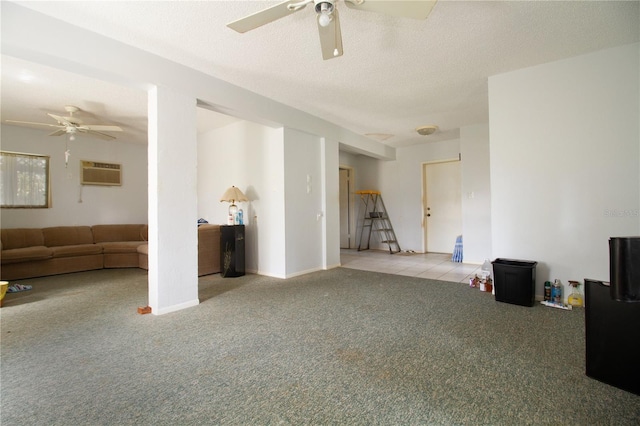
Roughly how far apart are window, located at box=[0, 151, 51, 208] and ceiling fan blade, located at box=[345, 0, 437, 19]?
20.5 ft

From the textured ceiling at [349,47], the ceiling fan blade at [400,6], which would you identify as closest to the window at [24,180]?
the textured ceiling at [349,47]

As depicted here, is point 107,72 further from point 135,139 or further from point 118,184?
point 118,184

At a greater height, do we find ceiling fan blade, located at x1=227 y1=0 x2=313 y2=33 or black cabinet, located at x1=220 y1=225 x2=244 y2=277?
ceiling fan blade, located at x1=227 y1=0 x2=313 y2=33

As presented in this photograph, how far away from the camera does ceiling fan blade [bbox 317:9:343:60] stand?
6.63 ft

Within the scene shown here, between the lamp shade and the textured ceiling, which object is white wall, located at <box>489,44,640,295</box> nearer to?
the textured ceiling

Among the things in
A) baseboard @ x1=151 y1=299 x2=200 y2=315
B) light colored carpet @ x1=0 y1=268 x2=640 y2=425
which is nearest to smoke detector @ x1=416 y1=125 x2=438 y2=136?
light colored carpet @ x1=0 y1=268 x2=640 y2=425

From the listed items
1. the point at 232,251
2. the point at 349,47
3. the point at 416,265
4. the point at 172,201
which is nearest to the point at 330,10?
the point at 349,47

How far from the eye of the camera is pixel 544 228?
3.20 m

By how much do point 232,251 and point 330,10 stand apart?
358 centimetres

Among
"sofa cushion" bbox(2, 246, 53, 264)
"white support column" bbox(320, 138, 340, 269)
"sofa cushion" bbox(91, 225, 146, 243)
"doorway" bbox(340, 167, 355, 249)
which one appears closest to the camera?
"sofa cushion" bbox(2, 246, 53, 264)

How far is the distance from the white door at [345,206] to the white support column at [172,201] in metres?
5.00

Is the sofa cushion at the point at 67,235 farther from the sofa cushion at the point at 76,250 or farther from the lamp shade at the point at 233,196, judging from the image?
the lamp shade at the point at 233,196

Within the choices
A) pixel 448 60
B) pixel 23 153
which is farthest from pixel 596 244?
pixel 23 153

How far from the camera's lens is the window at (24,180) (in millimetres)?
4926
